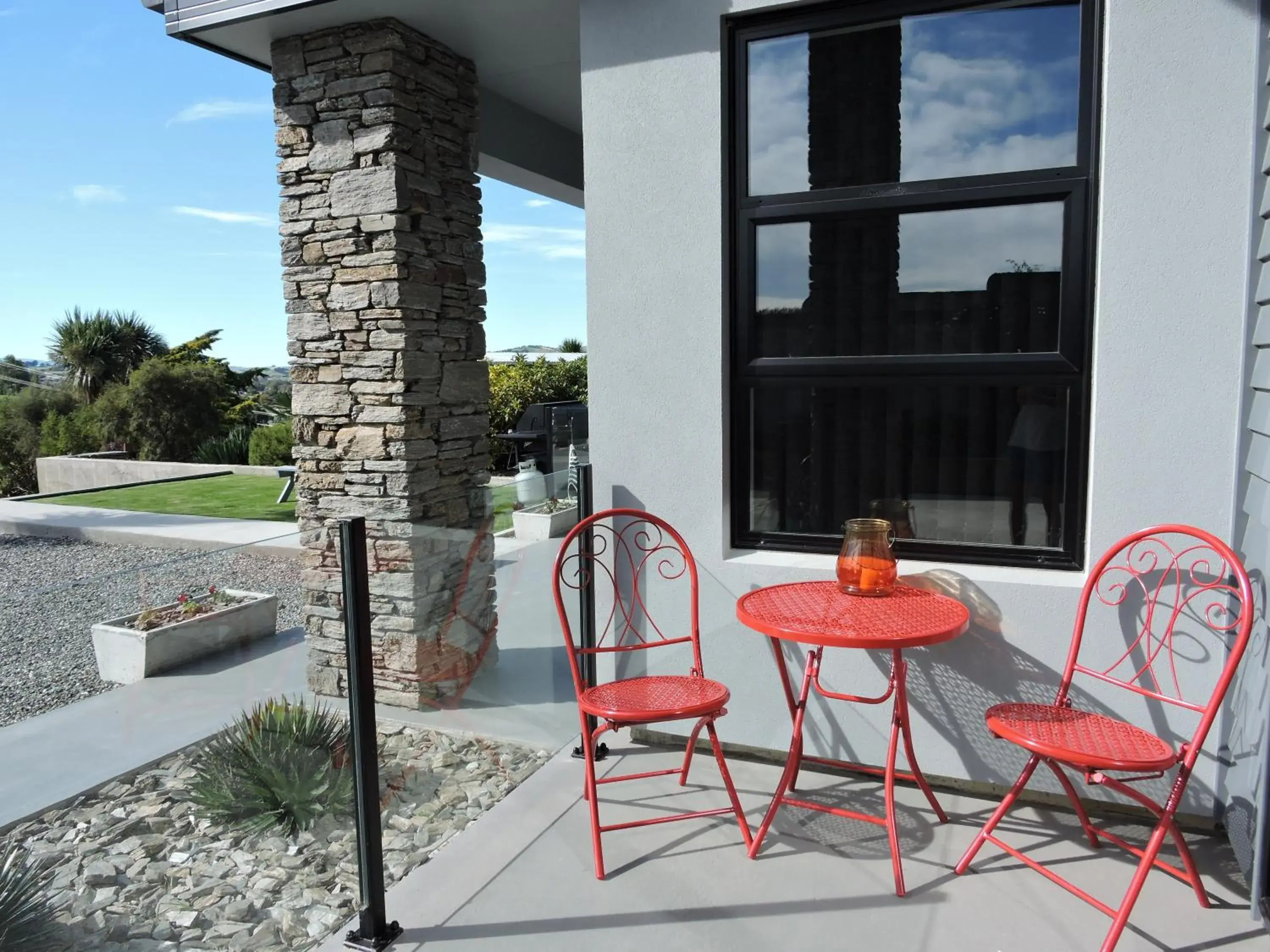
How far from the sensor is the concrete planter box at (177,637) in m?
2.01

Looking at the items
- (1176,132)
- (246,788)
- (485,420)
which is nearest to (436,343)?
(485,420)

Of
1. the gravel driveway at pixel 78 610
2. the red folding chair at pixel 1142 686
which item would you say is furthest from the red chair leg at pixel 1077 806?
the gravel driveway at pixel 78 610

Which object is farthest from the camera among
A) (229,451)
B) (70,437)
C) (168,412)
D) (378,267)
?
(168,412)

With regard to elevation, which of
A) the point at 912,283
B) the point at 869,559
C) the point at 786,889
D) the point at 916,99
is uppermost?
the point at 916,99

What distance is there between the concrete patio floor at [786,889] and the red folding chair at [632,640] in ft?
0.32

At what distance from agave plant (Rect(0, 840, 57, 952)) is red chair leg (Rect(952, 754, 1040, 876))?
6.87 feet

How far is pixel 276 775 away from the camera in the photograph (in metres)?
2.18

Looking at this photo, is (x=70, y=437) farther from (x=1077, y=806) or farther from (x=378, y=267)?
(x=1077, y=806)

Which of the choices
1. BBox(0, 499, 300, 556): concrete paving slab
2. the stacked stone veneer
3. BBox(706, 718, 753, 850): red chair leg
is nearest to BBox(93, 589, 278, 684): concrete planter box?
the stacked stone veneer

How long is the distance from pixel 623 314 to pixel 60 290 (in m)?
53.8

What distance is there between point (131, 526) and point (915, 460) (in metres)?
8.59

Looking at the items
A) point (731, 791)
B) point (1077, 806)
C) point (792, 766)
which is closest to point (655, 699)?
point (731, 791)

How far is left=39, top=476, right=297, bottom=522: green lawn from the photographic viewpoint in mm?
9766

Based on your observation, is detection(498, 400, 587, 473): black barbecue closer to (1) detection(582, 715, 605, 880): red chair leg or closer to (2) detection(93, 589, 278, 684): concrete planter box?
(2) detection(93, 589, 278, 684): concrete planter box
